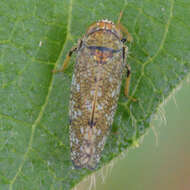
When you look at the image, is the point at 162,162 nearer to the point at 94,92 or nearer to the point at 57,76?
the point at 94,92

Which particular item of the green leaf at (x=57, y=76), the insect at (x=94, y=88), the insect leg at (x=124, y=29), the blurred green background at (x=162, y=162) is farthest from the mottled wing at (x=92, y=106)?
the blurred green background at (x=162, y=162)

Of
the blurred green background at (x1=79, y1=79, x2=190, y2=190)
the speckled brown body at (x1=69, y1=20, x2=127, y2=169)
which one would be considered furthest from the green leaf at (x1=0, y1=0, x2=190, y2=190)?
the blurred green background at (x1=79, y1=79, x2=190, y2=190)

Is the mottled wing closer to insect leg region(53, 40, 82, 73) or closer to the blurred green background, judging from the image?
insect leg region(53, 40, 82, 73)

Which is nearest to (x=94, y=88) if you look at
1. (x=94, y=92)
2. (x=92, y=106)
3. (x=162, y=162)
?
(x=94, y=92)

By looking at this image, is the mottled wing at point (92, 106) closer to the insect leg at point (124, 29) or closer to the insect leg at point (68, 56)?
the insect leg at point (68, 56)

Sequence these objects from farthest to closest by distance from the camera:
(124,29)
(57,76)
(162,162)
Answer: (162,162)
(124,29)
(57,76)
